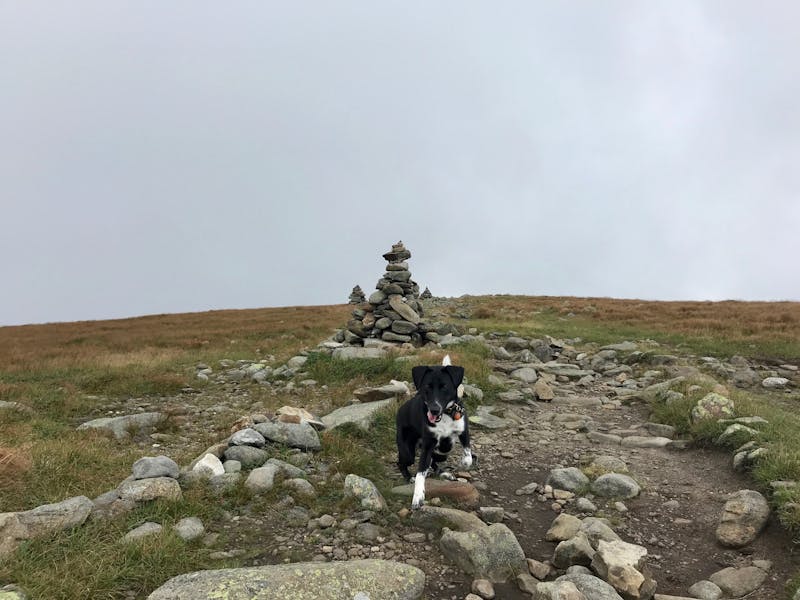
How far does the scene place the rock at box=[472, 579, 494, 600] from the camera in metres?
4.49

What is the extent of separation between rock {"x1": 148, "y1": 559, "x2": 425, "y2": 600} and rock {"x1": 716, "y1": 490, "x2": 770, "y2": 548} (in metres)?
3.55

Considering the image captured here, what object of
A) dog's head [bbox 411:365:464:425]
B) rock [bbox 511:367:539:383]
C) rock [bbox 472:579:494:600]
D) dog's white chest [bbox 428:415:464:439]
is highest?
dog's head [bbox 411:365:464:425]

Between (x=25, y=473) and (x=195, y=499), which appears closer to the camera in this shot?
(x=195, y=499)

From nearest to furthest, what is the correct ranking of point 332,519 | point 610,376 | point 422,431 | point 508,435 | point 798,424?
point 332,519
point 422,431
point 798,424
point 508,435
point 610,376

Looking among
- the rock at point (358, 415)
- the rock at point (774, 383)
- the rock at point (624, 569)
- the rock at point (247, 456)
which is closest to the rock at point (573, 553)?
the rock at point (624, 569)

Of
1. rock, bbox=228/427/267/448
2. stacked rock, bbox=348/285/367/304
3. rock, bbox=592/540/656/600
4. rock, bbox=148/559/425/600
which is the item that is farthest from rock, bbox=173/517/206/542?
stacked rock, bbox=348/285/367/304

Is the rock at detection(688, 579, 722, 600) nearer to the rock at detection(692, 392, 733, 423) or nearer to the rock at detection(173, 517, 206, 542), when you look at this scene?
the rock at detection(692, 392, 733, 423)

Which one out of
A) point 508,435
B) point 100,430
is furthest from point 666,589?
point 100,430

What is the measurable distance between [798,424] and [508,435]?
493cm

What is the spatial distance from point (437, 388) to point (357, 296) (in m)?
49.1

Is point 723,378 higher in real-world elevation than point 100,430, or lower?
higher

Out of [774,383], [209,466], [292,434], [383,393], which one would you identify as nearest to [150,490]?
[209,466]

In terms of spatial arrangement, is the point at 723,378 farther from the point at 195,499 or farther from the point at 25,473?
the point at 25,473

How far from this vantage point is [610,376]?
561 inches
